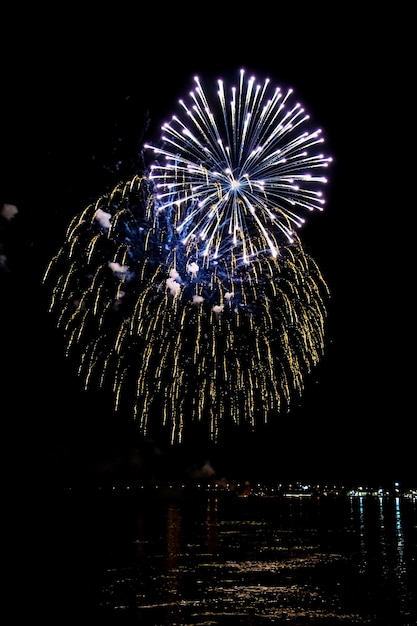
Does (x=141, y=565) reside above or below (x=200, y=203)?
below

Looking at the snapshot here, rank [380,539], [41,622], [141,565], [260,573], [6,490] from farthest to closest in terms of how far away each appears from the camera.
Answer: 1. [6,490]
2. [380,539]
3. [141,565]
4. [260,573]
5. [41,622]

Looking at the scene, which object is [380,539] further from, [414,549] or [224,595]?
[224,595]

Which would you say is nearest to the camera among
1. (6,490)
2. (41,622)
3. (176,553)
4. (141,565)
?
(41,622)

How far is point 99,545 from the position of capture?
2738 centimetres

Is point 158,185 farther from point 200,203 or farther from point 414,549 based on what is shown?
point 414,549

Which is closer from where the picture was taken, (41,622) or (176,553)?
(41,622)

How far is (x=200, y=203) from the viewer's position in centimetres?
2108

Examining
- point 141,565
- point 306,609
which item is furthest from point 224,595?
point 141,565

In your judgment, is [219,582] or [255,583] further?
[219,582]

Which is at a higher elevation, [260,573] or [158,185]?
[158,185]

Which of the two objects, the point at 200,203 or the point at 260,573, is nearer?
the point at 260,573

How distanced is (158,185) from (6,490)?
7481cm

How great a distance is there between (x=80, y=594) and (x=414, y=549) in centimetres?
1400

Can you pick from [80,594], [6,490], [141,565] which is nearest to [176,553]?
[141,565]
